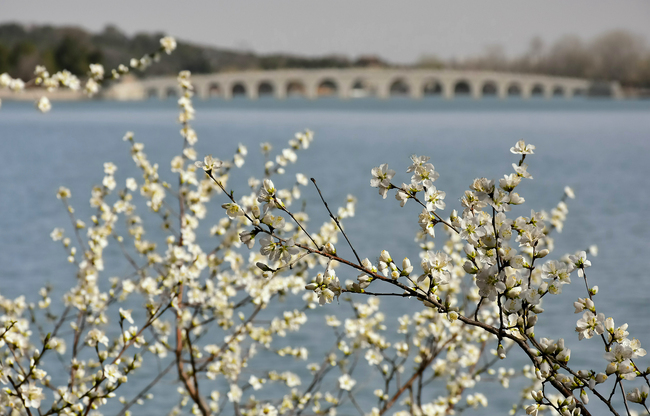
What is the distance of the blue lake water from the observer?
37.6 feet

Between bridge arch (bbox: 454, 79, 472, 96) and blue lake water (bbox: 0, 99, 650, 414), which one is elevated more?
bridge arch (bbox: 454, 79, 472, 96)

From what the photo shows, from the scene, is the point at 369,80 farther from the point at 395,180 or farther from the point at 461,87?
the point at 395,180

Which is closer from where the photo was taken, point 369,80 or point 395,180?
point 395,180

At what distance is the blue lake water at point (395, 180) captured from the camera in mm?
11445

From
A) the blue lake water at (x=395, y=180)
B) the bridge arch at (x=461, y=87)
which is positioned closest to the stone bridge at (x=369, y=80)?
the bridge arch at (x=461, y=87)

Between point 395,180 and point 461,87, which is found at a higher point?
point 461,87

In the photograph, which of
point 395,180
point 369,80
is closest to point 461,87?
point 369,80

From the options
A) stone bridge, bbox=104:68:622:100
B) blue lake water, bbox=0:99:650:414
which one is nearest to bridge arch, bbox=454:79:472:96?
stone bridge, bbox=104:68:622:100

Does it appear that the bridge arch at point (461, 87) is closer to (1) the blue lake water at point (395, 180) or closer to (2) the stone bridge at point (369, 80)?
(2) the stone bridge at point (369, 80)

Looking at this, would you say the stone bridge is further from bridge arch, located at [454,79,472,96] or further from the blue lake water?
the blue lake water

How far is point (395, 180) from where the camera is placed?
21141 millimetres

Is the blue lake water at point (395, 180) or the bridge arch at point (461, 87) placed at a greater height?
the bridge arch at point (461, 87)

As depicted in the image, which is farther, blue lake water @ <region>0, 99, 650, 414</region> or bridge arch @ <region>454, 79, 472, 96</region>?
bridge arch @ <region>454, 79, 472, 96</region>

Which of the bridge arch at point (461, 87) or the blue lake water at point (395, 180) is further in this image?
the bridge arch at point (461, 87)
